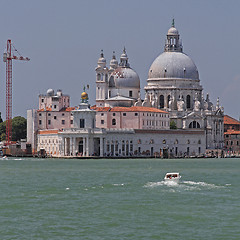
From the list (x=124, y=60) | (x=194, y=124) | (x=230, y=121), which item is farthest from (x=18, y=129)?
(x=230, y=121)

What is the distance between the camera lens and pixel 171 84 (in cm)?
16100

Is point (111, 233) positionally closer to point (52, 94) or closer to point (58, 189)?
point (58, 189)

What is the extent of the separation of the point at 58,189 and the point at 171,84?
101586 millimetres

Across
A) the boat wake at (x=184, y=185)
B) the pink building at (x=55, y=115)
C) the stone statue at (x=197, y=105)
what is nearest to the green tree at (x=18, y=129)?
the pink building at (x=55, y=115)

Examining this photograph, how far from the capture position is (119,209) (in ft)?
158

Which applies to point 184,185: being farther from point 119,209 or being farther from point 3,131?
point 3,131

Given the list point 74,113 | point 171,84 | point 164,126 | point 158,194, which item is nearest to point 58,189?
point 158,194

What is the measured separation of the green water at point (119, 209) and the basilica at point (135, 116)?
69.7m

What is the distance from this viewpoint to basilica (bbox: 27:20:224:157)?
140 metres

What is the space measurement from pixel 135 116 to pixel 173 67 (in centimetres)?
1888

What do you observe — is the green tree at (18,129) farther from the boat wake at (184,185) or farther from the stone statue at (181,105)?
the boat wake at (184,185)

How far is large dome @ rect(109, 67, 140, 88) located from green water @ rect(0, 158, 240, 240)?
8848cm

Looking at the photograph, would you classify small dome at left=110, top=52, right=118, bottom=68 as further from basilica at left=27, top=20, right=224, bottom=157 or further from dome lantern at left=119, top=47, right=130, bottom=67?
dome lantern at left=119, top=47, right=130, bottom=67

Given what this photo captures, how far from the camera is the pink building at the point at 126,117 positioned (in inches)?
5704
